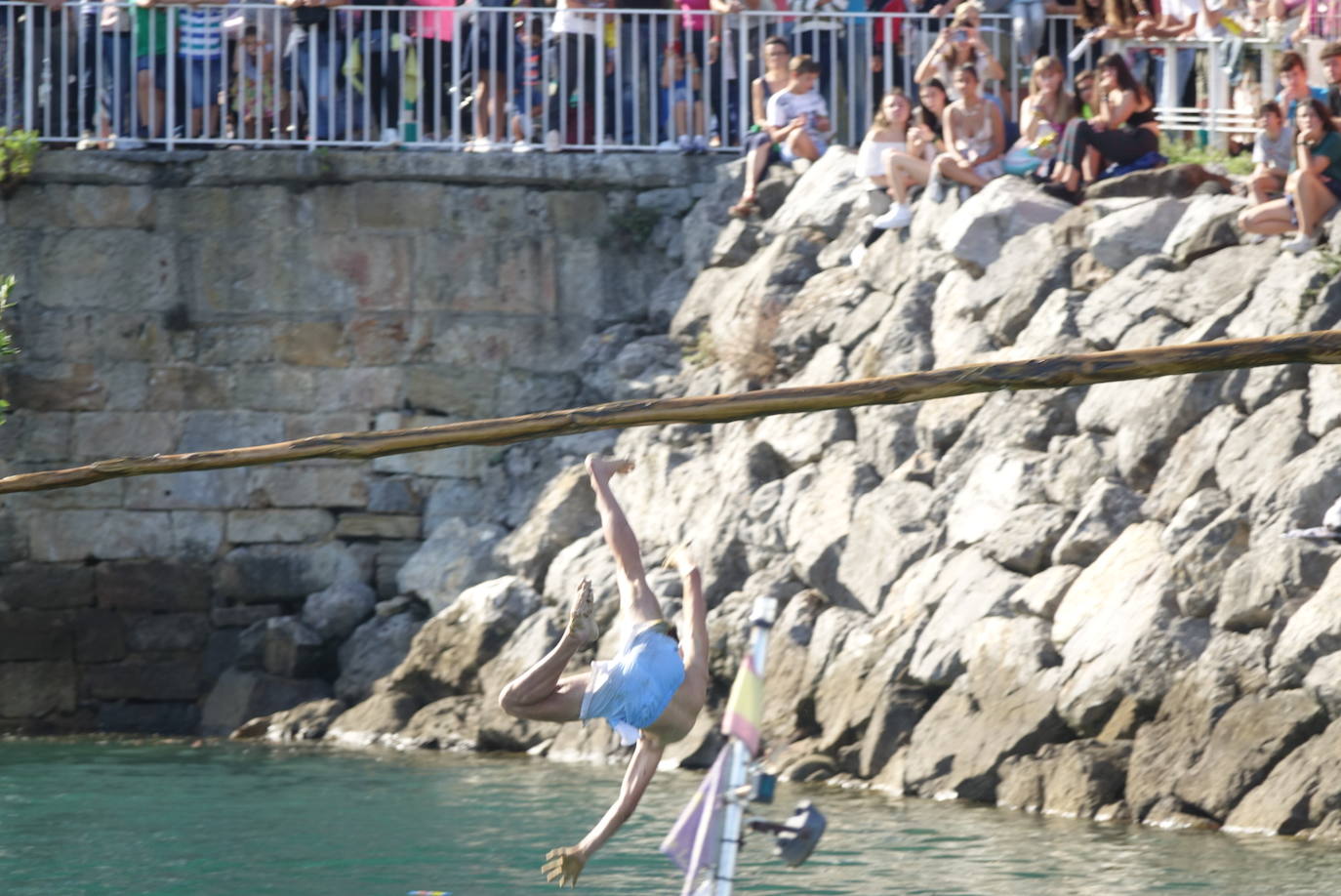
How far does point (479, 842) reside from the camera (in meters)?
10.5

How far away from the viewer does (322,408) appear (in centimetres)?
1586

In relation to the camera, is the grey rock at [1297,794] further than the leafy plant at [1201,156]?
No

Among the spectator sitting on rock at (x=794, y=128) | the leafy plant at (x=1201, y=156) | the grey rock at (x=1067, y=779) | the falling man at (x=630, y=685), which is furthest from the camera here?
the spectator sitting on rock at (x=794, y=128)

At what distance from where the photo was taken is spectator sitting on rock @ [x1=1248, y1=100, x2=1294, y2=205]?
492 inches

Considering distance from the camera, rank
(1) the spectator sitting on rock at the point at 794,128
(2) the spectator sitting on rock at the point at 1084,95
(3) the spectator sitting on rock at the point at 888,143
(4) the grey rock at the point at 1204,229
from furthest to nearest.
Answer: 1. (1) the spectator sitting on rock at the point at 794,128
2. (3) the spectator sitting on rock at the point at 888,143
3. (2) the spectator sitting on rock at the point at 1084,95
4. (4) the grey rock at the point at 1204,229

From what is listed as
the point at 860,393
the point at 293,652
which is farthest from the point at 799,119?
the point at 860,393

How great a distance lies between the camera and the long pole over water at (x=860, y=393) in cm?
564

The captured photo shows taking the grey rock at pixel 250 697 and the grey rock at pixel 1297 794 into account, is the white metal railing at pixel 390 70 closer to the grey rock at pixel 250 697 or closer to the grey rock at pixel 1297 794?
the grey rock at pixel 250 697

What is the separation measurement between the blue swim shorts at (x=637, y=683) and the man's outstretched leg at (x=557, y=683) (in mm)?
87

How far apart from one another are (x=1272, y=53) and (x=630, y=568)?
8.07 m

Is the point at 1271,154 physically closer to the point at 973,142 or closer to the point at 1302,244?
the point at 1302,244

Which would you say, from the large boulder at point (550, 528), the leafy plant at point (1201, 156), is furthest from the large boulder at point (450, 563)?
the leafy plant at point (1201, 156)

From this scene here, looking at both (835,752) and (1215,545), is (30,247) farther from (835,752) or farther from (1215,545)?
(1215,545)

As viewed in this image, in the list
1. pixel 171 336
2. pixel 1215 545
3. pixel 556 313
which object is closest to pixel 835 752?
pixel 1215 545
